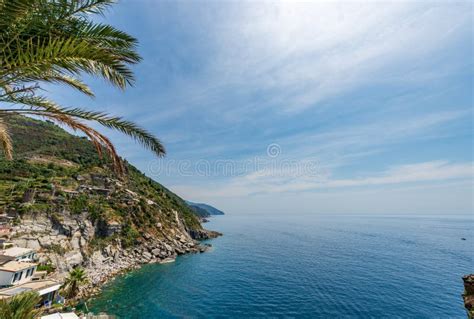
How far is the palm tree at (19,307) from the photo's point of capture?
6949 millimetres

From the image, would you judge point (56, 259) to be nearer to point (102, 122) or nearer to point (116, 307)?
point (116, 307)

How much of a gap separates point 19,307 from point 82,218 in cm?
4319

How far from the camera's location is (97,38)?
6578 mm

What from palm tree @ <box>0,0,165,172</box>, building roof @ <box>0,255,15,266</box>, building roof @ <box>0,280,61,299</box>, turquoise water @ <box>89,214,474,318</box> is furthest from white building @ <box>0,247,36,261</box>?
palm tree @ <box>0,0,165,172</box>

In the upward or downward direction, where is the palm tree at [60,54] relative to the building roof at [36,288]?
upward

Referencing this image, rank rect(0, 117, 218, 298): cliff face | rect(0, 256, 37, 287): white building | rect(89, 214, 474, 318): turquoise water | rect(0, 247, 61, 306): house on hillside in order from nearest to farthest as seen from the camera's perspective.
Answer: rect(0, 247, 61, 306): house on hillside < rect(0, 256, 37, 287): white building < rect(89, 214, 474, 318): turquoise water < rect(0, 117, 218, 298): cliff face

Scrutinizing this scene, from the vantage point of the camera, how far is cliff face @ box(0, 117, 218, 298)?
35.5m

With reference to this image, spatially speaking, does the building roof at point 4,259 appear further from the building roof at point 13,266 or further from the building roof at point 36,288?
the building roof at point 36,288

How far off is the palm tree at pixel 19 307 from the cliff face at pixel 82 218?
1899cm

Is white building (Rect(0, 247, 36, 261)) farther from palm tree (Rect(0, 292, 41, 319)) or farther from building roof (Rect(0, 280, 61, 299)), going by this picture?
palm tree (Rect(0, 292, 41, 319))

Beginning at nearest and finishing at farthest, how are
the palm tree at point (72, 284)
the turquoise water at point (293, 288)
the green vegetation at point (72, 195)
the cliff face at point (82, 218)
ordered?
the turquoise water at point (293, 288), the palm tree at point (72, 284), the cliff face at point (82, 218), the green vegetation at point (72, 195)

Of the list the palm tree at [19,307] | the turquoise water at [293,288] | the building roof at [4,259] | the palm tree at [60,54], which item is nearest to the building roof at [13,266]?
the building roof at [4,259]

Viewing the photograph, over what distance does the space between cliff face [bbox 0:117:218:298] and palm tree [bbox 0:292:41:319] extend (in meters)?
19.0

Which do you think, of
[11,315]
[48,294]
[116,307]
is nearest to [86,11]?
[11,315]
